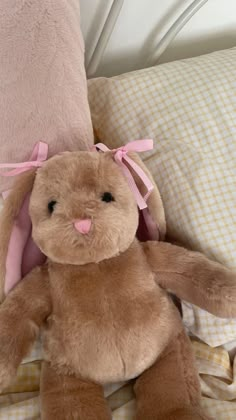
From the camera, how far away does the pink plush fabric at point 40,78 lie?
0.76 metres

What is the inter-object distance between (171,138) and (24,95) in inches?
13.7

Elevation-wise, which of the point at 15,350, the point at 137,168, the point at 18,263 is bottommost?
the point at 15,350

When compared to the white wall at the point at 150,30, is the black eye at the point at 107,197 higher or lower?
lower

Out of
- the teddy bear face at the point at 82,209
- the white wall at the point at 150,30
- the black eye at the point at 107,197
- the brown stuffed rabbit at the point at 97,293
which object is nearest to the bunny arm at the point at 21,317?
the brown stuffed rabbit at the point at 97,293

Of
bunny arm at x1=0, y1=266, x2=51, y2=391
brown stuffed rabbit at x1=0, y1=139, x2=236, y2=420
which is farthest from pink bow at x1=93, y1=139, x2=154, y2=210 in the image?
bunny arm at x1=0, y1=266, x2=51, y2=391

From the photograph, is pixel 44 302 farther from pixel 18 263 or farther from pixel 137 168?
pixel 137 168

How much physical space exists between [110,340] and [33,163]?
362 mm

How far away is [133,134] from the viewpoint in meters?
0.99

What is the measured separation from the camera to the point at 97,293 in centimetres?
76

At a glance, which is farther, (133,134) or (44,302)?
(133,134)

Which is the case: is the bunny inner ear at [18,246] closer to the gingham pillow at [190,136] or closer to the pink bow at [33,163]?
the pink bow at [33,163]

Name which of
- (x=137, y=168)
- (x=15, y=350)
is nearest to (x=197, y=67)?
(x=137, y=168)

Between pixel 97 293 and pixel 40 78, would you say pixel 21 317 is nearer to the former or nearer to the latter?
pixel 97 293

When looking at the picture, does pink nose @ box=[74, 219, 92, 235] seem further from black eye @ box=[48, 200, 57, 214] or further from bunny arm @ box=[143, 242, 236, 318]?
bunny arm @ box=[143, 242, 236, 318]
